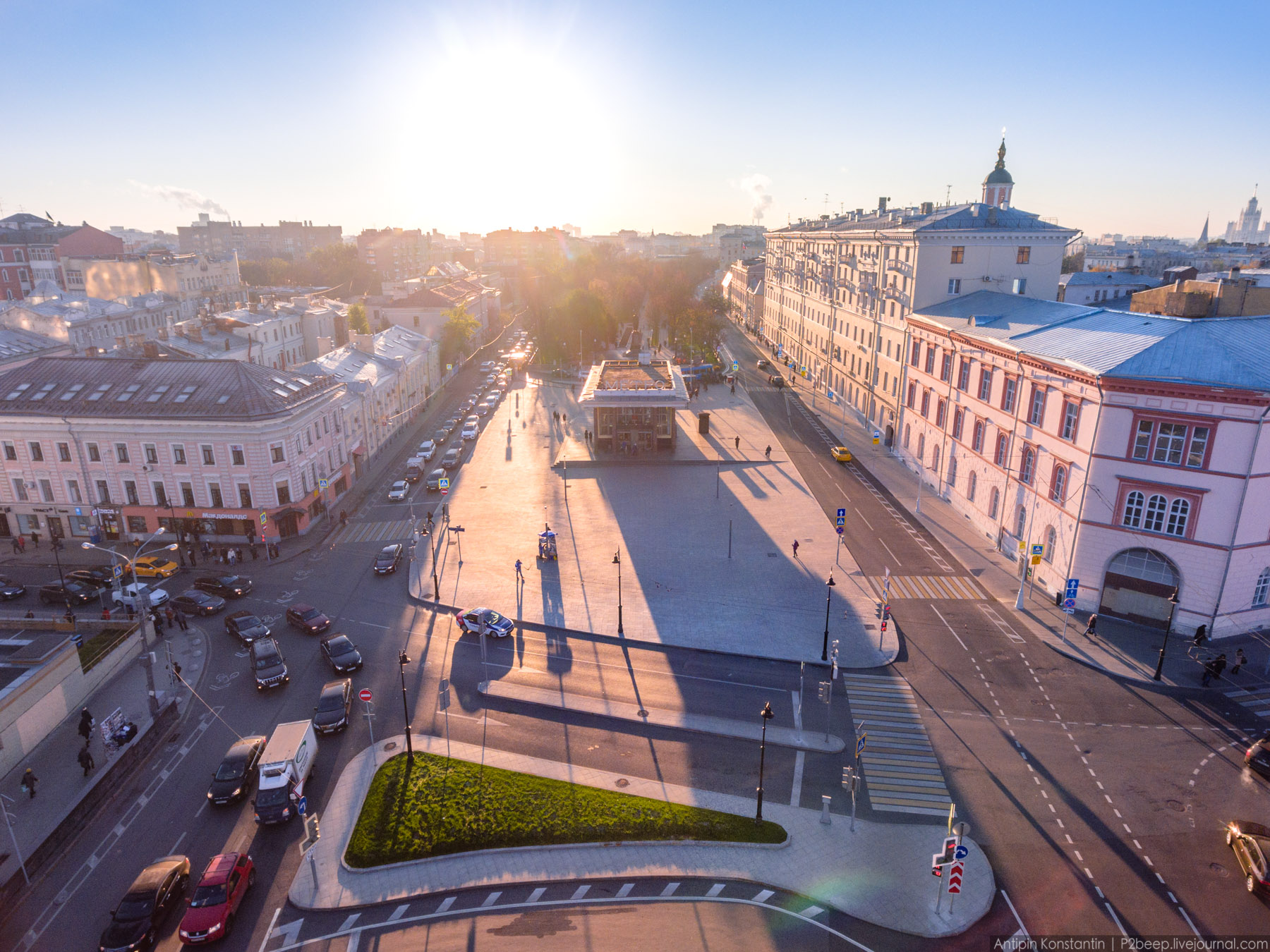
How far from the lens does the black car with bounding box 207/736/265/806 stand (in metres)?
26.6

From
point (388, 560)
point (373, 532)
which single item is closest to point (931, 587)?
point (388, 560)

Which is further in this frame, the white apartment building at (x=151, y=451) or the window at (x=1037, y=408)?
the white apartment building at (x=151, y=451)

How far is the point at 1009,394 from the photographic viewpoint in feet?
159

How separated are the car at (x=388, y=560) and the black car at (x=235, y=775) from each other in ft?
59.3

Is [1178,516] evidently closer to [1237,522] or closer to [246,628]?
[1237,522]

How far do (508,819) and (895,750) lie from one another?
15.5m

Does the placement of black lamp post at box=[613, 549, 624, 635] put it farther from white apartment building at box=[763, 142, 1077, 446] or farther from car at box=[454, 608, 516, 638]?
white apartment building at box=[763, 142, 1077, 446]

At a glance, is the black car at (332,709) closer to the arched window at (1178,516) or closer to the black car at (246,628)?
the black car at (246,628)

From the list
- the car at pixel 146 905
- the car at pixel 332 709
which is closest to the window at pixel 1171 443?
the car at pixel 332 709

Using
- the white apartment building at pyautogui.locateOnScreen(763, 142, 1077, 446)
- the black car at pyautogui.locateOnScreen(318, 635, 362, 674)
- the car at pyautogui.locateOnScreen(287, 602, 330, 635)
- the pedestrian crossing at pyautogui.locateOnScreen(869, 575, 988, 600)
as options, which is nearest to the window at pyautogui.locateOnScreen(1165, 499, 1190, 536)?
the pedestrian crossing at pyautogui.locateOnScreen(869, 575, 988, 600)

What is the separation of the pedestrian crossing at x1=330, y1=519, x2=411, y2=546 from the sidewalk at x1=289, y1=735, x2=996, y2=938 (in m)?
27.9

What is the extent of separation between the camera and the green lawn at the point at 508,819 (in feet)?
81.4

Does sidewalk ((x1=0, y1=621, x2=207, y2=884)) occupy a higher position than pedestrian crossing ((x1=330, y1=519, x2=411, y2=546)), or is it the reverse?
pedestrian crossing ((x1=330, y1=519, x2=411, y2=546))

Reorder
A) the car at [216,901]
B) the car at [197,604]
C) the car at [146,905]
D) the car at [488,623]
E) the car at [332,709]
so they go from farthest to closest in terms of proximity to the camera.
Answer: the car at [197,604] → the car at [488,623] → the car at [332,709] → the car at [216,901] → the car at [146,905]
